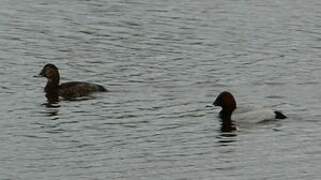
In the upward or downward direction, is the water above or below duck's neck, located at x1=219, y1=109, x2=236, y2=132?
above

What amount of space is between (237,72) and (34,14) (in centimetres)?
985

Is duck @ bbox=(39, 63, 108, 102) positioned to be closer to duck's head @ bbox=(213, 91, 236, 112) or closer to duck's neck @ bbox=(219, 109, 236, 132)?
duck's head @ bbox=(213, 91, 236, 112)

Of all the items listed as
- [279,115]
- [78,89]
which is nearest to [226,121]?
[279,115]

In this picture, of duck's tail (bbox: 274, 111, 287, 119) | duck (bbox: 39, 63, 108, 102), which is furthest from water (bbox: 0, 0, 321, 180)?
duck (bbox: 39, 63, 108, 102)

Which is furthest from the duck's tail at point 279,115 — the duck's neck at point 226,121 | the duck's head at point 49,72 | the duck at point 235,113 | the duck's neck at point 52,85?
the duck's head at point 49,72

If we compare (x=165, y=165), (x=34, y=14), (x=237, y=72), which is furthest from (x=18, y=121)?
(x=34, y=14)

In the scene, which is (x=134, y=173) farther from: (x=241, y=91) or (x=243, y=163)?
(x=241, y=91)

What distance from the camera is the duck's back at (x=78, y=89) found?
25094 millimetres

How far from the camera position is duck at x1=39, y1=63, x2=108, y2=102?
82.4ft

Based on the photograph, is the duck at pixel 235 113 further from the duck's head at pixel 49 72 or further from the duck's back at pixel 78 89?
the duck's head at pixel 49 72

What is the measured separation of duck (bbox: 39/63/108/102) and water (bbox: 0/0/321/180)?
238 millimetres

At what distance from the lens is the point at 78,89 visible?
25234 millimetres

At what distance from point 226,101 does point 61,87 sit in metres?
4.23

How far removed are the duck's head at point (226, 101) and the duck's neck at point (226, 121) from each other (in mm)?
100
